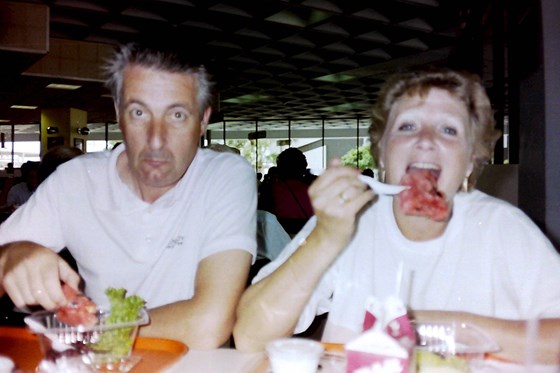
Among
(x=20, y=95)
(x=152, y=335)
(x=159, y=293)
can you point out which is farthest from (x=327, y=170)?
(x=20, y=95)

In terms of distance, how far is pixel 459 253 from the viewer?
5.25 feet

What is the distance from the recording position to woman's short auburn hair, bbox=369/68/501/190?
5.64 feet

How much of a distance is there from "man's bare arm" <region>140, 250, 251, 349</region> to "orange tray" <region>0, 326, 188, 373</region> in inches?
3.2

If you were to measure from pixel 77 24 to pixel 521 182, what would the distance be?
7.42m

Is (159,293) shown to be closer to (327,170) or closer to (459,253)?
(327,170)

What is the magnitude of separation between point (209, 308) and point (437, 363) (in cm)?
74

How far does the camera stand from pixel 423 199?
151 cm

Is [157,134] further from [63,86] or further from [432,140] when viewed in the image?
[63,86]

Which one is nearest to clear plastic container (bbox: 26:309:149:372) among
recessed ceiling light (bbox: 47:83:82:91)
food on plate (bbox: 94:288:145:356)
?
food on plate (bbox: 94:288:145:356)

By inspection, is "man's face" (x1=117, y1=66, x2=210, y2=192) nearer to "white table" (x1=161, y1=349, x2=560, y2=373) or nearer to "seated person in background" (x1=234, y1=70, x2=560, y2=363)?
"seated person in background" (x1=234, y1=70, x2=560, y2=363)

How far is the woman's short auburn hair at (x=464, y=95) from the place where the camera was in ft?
5.64

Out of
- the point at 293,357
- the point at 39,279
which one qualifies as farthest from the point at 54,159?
the point at 293,357

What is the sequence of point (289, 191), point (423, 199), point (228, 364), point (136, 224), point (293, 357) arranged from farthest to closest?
point (289, 191) → point (136, 224) → point (423, 199) → point (228, 364) → point (293, 357)

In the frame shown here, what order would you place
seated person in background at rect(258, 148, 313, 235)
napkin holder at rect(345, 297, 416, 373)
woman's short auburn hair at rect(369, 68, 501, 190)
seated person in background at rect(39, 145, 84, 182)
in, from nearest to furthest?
napkin holder at rect(345, 297, 416, 373)
woman's short auburn hair at rect(369, 68, 501, 190)
seated person in background at rect(39, 145, 84, 182)
seated person in background at rect(258, 148, 313, 235)
